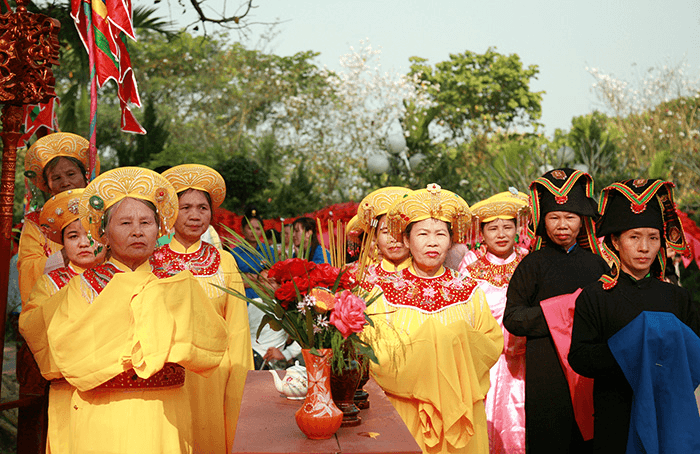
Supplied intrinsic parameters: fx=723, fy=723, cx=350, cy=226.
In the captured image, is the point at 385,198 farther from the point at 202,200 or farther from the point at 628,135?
the point at 628,135

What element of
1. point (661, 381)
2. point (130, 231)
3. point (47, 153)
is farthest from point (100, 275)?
point (661, 381)

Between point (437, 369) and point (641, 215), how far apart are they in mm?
1372

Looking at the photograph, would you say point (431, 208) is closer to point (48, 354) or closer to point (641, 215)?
point (641, 215)

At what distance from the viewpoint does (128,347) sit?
3361 millimetres

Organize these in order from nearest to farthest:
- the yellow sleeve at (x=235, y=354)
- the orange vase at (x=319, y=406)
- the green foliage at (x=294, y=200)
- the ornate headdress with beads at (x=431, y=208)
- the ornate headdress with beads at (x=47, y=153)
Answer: the orange vase at (x=319, y=406)
the ornate headdress with beads at (x=431, y=208)
the yellow sleeve at (x=235, y=354)
the ornate headdress with beads at (x=47, y=153)
the green foliage at (x=294, y=200)

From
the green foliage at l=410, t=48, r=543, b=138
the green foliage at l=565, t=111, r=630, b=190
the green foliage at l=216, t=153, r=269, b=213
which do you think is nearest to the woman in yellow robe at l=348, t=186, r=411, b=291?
the green foliage at l=216, t=153, r=269, b=213

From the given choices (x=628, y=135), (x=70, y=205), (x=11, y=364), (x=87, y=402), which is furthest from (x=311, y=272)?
(x=628, y=135)

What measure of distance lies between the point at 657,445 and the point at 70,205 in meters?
3.31

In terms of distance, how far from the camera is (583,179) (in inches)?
196

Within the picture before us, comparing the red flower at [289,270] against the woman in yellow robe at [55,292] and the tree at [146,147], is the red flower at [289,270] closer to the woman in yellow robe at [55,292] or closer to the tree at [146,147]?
the woman in yellow robe at [55,292]

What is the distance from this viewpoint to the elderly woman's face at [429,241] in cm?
416

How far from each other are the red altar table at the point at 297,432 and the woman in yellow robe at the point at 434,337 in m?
0.43

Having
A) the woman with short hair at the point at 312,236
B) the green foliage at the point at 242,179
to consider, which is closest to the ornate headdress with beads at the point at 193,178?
the woman with short hair at the point at 312,236

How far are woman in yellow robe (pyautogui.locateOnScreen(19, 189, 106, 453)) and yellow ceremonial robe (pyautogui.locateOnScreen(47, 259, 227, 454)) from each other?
237 millimetres
